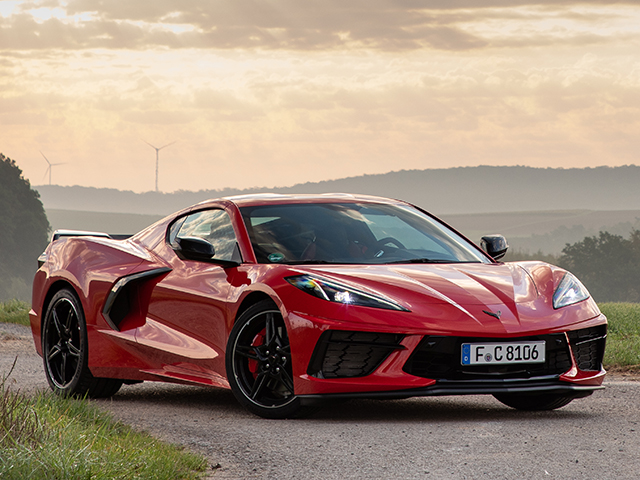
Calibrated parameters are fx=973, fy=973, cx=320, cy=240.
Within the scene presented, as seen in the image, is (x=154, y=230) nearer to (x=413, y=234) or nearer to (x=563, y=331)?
(x=413, y=234)

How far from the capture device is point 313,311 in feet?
18.9

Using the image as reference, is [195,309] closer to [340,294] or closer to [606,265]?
[340,294]

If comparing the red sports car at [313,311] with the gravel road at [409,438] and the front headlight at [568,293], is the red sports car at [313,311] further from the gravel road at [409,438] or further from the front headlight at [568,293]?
the gravel road at [409,438]

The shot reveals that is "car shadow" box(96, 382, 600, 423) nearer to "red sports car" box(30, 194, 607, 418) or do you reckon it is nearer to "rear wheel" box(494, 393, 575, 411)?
"rear wheel" box(494, 393, 575, 411)

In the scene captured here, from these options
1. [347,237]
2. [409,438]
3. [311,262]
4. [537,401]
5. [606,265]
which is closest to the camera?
[409,438]

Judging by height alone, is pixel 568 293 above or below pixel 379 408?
above

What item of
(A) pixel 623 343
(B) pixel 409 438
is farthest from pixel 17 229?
(B) pixel 409 438

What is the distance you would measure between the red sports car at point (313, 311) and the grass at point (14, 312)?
9.27 meters

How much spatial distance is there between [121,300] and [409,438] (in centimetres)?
287

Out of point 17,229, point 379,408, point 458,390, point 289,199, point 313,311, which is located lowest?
point 17,229

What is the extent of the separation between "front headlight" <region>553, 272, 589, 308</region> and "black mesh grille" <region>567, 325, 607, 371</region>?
0.67 feet

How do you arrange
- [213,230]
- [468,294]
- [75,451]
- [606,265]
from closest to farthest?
[75,451]
[468,294]
[213,230]
[606,265]

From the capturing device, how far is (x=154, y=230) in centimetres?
771

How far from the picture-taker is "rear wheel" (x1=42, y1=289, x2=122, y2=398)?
754cm
